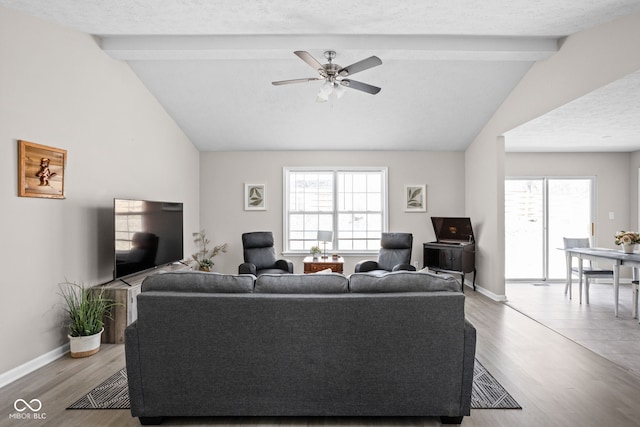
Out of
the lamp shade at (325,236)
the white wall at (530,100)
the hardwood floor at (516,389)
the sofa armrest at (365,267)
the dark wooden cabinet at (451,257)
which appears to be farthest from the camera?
the lamp shade at (325,236)

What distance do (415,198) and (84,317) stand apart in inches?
209

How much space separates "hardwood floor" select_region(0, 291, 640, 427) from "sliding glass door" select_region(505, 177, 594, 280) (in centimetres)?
303

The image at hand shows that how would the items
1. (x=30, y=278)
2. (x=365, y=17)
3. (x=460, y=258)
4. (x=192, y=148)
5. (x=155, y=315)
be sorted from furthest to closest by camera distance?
(x=192, y=148)
(x=460, y=258)
(x=365, y=17)
(x=30, y=278)
(x=155, y=315)

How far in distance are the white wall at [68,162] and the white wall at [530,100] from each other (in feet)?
16.3

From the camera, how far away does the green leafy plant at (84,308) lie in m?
3.24

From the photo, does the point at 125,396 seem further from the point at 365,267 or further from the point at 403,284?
the point at 365,267

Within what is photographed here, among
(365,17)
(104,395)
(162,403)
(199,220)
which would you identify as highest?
(365,17)

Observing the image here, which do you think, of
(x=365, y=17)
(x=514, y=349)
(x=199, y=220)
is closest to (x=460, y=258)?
(x=514, y=349)

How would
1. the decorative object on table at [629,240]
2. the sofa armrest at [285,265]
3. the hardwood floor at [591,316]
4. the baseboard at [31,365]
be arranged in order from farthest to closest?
the sofa armrest at [285,265]
the decorative object on table at [629,240]
the hardwood floor at [591,316]
the baseboard at [31,365]

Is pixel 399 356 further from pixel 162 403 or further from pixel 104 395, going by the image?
pixel 104 395

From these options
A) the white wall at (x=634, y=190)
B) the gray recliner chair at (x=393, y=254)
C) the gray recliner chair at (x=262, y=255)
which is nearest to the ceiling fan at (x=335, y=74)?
the gray recliner chair at (x=393, y=254)

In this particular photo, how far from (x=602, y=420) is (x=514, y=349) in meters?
1.17

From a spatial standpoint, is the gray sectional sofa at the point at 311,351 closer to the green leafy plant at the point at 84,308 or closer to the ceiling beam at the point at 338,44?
the green leafy plant at the point at 84,308

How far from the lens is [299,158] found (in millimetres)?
6621
